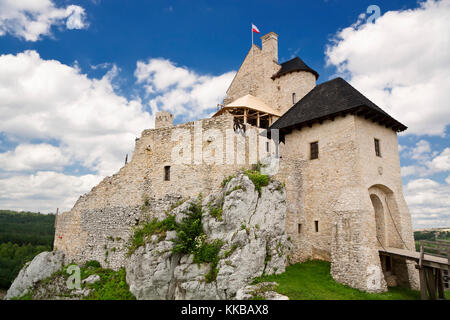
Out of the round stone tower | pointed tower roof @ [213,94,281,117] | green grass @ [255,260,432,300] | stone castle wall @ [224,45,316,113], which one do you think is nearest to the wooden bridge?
green grass @ [255,260,432,300]

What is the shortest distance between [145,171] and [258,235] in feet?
26.3

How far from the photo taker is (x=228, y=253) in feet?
41.7

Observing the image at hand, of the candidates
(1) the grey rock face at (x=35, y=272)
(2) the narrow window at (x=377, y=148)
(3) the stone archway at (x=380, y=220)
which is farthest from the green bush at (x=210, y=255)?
(1) the grey rock face at (x=35, y=272)

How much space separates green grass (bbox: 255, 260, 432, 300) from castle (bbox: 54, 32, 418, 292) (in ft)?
1.74

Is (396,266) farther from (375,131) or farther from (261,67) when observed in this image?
(261,67)

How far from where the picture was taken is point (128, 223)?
16984 millimetres

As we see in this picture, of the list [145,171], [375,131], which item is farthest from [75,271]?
[375,131]

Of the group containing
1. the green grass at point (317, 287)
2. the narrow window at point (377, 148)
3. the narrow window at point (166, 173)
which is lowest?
the green grass at point (317, 287)

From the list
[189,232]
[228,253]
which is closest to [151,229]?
[189,232]

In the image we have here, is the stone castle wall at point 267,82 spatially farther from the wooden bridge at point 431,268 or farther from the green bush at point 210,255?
the green bush at point 210,255

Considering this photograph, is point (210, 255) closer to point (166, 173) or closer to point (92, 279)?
point (166, 173)

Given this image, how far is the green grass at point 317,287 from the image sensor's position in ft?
37.6

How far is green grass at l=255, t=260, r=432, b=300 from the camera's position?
11447 millimetres

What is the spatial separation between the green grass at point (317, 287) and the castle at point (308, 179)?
1.74ft
